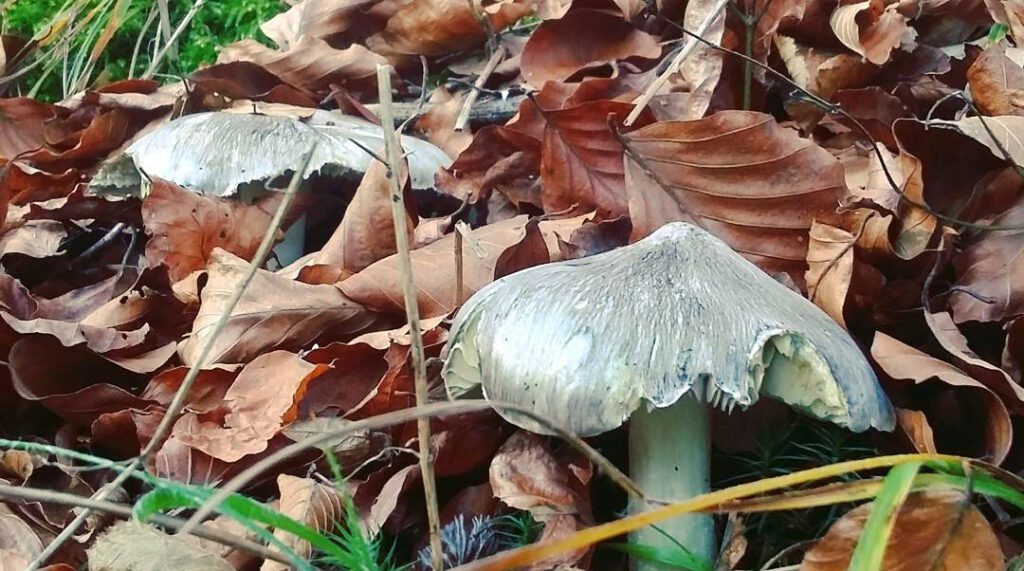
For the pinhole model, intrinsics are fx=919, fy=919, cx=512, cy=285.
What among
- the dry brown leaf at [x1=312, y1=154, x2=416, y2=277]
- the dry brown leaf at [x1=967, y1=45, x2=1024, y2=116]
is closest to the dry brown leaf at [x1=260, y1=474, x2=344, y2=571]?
the dry brown leaf at [x1=312, y1=154, x2=416, y2=277]

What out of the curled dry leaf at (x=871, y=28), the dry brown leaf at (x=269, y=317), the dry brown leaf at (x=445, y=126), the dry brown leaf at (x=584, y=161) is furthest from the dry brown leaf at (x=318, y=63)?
the curled dry leaf at (x=871, y=28)

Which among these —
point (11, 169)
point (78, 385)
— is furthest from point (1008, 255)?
point (11, 169)

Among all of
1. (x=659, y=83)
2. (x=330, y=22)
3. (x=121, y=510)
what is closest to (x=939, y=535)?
(x=121, y=510)

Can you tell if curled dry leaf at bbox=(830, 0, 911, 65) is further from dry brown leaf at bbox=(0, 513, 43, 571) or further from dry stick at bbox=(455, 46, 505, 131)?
dry brown leaf at bbox=(0, 513, 43, 571)

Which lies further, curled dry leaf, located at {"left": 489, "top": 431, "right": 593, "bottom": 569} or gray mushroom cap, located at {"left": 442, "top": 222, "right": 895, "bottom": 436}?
curled dry leaf, located at {"left": 489, "top": 431, "right": 593, "bottom": 569}

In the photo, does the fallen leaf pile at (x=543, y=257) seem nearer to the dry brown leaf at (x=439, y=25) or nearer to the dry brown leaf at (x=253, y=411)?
the dry brown leaf at (x=253, y=411)

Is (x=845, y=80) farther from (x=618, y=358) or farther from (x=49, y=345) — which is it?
(x=49, y=345)
